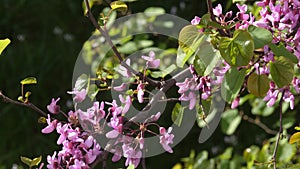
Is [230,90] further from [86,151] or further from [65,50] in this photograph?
[65,50]

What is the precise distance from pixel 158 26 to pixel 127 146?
3.49 ft

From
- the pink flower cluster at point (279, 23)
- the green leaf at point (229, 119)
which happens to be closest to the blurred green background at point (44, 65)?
the green leaf at point (229, 119)

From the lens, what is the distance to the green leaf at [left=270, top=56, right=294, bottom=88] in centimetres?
80

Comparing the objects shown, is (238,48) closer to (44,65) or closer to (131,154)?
(131,154)

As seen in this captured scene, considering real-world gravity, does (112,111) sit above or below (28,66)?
above

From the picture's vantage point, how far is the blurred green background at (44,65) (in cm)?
262

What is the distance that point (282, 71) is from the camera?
800 mm

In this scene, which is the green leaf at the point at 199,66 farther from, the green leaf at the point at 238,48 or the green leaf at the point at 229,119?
the green leaf at the point at 229,119

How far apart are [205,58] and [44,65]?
202 centimetres

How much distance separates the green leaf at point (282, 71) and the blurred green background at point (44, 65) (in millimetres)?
1682

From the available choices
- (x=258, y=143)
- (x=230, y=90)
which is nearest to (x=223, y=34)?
(x=230, y=90)

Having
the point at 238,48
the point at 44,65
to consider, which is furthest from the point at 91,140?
the point at 44,65

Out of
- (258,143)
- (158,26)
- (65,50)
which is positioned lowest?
(258,143)

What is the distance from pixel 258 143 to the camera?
254 cm
